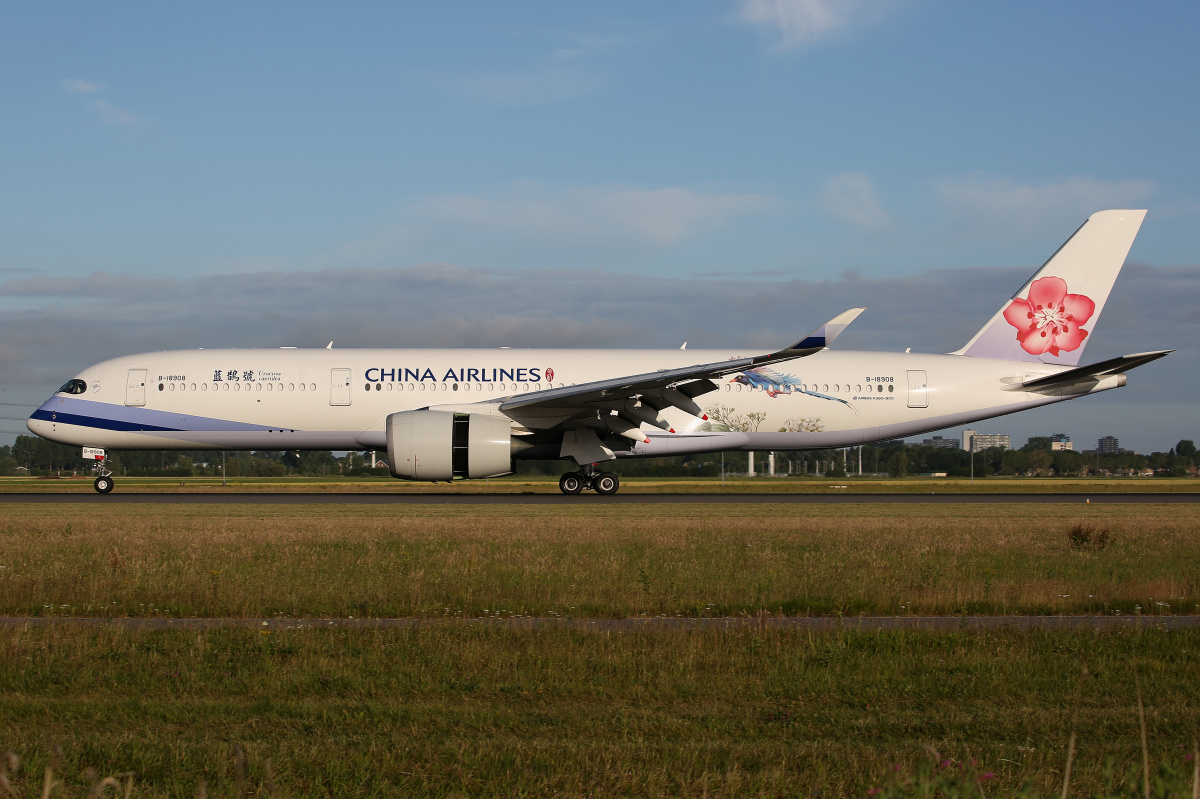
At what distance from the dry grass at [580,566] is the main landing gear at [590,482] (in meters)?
8.78

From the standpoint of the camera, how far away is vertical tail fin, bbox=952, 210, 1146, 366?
31.4 meters

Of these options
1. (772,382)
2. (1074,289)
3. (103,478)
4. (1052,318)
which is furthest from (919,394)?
(103,478)

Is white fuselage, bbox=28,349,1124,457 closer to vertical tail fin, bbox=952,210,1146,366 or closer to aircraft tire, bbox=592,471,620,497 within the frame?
aircraft tire, bbox=592,471,620,497

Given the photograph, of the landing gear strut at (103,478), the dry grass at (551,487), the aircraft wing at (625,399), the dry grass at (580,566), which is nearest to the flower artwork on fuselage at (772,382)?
the aircraft wing at (625,399)

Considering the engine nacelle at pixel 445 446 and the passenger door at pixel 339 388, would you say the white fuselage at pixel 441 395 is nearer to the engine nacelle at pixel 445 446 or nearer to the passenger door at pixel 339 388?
the passenger door at pixel 339 388

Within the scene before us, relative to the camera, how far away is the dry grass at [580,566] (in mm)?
10445

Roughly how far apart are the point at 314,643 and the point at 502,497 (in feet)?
64.0

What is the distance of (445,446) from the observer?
2475cm

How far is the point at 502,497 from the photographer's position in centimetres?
2766

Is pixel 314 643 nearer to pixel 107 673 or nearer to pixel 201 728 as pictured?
pixel 107 673

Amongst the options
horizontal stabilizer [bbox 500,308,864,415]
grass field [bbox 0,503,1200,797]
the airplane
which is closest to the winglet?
horizontal stabilizer [bbox 500,308,864,415]

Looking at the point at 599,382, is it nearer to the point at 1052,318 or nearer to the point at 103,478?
the point at 1052,318

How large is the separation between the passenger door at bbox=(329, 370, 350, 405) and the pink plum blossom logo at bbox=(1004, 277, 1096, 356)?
20.7m

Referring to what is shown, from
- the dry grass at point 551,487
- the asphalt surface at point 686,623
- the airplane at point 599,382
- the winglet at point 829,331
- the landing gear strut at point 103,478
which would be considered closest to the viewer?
the asphalt surface at point 686,623
